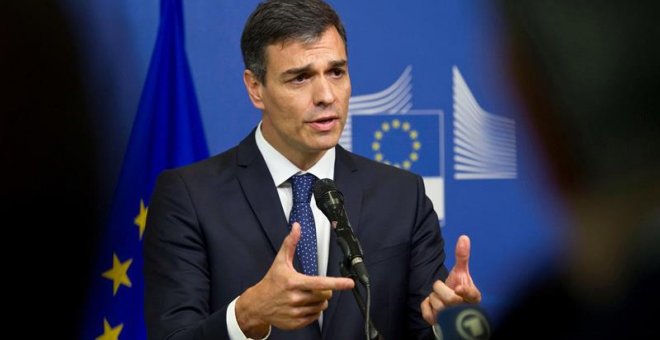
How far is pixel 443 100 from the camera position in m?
3.23

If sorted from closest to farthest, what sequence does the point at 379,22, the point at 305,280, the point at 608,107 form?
the point at 305,280 → the point at 379,22 → the point at 608,107

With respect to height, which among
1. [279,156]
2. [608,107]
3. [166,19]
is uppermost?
[166,19]

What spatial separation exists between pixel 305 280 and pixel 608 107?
2.33m

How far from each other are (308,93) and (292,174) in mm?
211

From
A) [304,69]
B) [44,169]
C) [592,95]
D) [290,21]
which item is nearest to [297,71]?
[304,69]

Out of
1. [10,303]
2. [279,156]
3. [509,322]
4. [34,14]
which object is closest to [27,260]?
[10,303]

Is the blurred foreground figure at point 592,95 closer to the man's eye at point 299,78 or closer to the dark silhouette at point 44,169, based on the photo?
the man's eye at point 299,78

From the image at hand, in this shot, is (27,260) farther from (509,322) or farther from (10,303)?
(509,322)

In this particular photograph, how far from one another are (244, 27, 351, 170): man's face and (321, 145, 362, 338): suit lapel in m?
0.09

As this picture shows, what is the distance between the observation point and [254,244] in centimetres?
206

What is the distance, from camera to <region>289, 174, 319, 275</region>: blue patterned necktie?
2043mm

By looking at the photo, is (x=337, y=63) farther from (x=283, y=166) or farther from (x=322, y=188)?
(x=322, y=188)

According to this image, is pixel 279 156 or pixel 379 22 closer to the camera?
pixel 279 156

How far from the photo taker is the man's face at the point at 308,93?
6.84 feet
